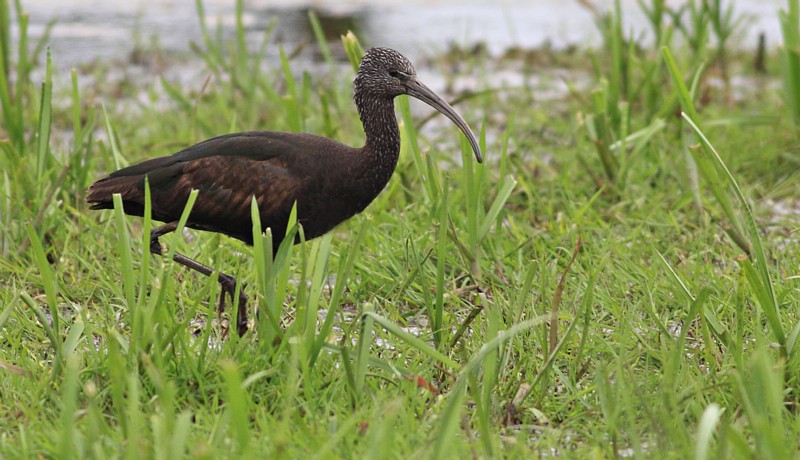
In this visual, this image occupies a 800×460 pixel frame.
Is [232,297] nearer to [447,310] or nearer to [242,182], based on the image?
[242,182]

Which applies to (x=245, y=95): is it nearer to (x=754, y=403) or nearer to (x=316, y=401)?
(x=316, y=401)

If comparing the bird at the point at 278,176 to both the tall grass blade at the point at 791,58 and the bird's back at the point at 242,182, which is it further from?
the tall grass blade at the point at 791,58

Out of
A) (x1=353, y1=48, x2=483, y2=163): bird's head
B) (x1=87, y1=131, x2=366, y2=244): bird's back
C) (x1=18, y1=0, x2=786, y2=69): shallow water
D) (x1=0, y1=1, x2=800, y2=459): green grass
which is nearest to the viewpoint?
(x1=0, y1=1, x2=800, y2=459): green grass

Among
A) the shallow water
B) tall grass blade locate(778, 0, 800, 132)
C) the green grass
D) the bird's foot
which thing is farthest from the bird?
the shallow water

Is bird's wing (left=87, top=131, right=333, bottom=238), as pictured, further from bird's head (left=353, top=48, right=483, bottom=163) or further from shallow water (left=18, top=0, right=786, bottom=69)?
shallow water (left=18, top=0, right=786, bottom=69)

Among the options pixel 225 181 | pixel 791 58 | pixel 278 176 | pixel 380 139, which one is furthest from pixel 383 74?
pixel 791 58

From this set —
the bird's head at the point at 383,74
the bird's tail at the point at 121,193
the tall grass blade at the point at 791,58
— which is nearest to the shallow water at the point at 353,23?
the tall grass blade at the point at 791,58

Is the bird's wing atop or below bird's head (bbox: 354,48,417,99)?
below

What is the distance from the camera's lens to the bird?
3.86 meters

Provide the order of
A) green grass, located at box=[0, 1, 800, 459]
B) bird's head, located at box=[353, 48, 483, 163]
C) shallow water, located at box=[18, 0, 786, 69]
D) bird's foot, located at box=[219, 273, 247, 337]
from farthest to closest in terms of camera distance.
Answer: shallow water, located at box=[18, 0, 786, 69] → bird's head, located at box=[353, 48, 483, 163] → bird's foot, located at box=[219, 273, 247, 337] → green grass, located at box=[0, 1, 800, 459]

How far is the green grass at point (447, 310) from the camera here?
9.14 feet

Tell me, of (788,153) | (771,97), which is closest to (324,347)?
(788,153)

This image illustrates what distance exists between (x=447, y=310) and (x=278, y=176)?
79cm

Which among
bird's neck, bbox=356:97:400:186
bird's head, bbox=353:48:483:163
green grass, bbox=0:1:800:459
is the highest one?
bird's head, bbox=353:48:483:163
